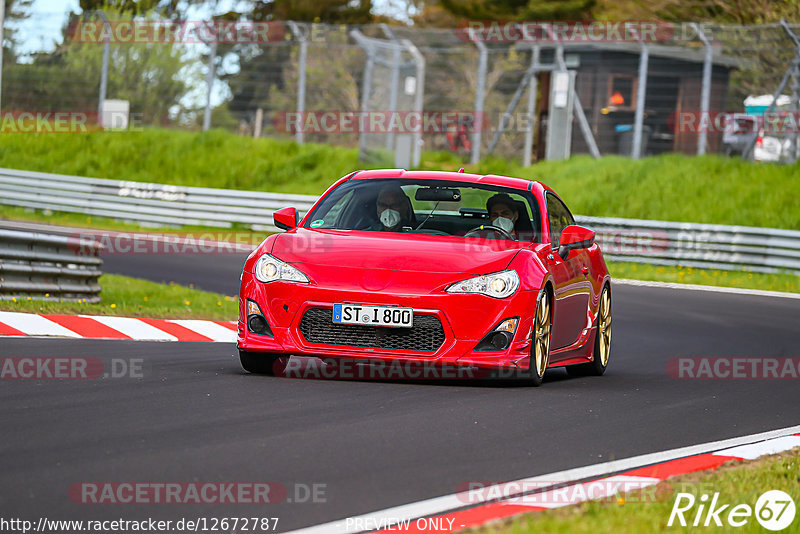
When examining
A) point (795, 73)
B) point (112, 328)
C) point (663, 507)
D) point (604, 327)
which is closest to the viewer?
point (663, 507)

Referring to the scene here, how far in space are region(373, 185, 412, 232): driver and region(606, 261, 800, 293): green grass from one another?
13087 mm

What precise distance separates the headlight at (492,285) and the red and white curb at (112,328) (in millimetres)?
3711

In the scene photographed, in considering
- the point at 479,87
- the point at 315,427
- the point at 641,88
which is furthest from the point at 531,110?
the point at 315,427

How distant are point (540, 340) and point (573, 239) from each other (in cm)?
99

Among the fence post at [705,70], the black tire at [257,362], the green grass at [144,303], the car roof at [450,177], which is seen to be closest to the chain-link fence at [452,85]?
the fence post at [705,70]

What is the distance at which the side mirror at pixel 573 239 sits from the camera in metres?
9.25

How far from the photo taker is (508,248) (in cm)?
873

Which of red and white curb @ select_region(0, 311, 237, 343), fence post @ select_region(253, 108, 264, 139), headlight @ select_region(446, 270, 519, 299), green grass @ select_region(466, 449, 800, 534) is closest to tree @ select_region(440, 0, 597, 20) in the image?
fence post @ select_region(253, 108, 264, 139)

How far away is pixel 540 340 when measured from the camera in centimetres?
857

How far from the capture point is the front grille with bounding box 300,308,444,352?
8078 mm

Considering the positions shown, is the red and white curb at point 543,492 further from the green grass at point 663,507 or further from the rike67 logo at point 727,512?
the rike67 logo at point 727,512

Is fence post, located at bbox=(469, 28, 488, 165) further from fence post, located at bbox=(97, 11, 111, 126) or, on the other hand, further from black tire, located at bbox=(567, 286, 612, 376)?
black tire, located at bbox=(567, 286, 612, 376)

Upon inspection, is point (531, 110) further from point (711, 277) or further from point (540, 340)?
point (540, 340)

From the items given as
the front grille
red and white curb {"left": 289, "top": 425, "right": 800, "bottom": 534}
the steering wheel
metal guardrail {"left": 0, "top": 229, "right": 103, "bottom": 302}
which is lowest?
metal guardrail {"left": 0, "top": 229, "right": 103, "bottom": 302}
